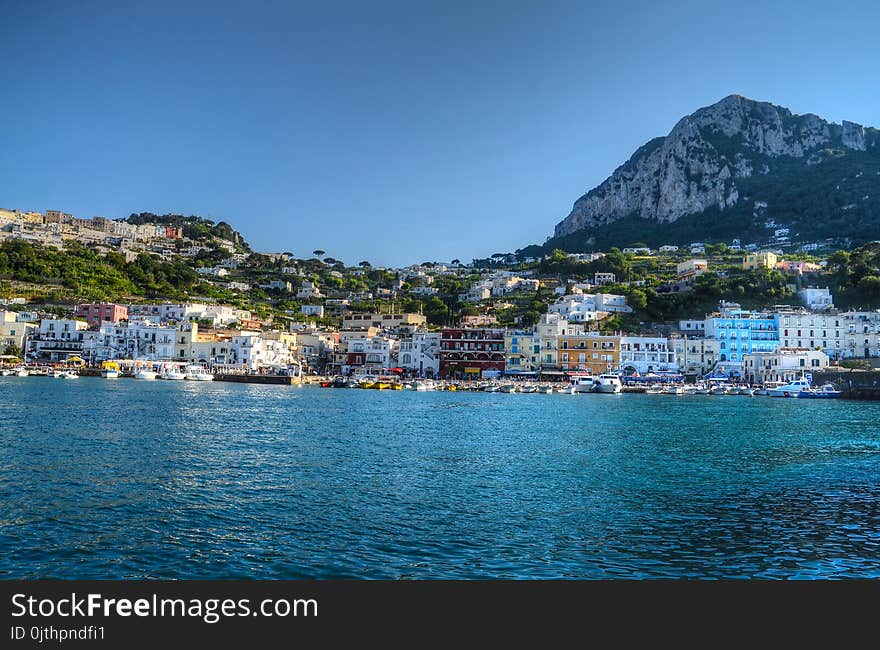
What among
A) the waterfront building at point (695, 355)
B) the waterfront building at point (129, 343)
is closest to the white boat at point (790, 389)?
the waterfront building at point (695, 355)

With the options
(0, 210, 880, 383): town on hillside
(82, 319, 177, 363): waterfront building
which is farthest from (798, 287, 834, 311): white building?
(82, 319, 177, 363): waterfront building

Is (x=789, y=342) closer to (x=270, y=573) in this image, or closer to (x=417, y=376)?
(x=417, y=376)

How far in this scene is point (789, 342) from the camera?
73.1 m

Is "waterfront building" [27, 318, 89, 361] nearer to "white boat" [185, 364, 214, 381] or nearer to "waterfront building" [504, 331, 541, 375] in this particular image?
"white boat" [185, 364, 214, 381]

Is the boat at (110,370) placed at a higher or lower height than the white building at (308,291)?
lower

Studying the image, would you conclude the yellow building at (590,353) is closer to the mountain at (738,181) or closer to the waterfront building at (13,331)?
the waterfront building at (13,331)

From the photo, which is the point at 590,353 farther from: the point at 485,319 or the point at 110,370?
the point at 110,370

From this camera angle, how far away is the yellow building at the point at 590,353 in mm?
73562

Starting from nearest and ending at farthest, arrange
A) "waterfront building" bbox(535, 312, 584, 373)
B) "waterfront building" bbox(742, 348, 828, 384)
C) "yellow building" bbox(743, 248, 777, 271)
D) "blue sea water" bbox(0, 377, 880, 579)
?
"blue sea water" bbox(0, 377, 880, 579) < "waterfront building" bbox(742, 348, 828, 384) < "waterfront building" bbox(535, 312, 584, 373) < "yellow building" bbox(743, 248, 777, 271)

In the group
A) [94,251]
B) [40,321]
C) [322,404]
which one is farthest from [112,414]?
[94,251]

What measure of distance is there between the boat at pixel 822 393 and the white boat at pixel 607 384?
15937mm

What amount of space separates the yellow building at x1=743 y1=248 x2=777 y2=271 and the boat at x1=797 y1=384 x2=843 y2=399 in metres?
38.3

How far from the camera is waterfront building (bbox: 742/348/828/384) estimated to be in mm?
66562

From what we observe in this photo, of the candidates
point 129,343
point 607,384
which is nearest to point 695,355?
point 607,384
